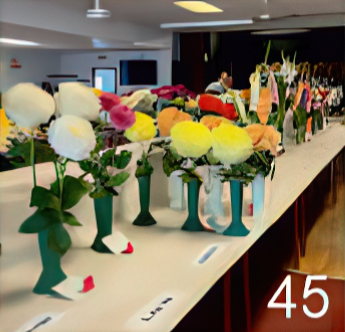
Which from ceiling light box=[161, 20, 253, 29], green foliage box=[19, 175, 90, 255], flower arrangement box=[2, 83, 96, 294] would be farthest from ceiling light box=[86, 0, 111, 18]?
green foliage box=[19, 175, 90, 255]

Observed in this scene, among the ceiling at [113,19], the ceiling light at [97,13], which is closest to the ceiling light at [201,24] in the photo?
the ceiling at [113,19]

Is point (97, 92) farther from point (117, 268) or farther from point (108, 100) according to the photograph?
point (117, 268)

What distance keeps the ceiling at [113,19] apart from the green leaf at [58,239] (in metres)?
0.28

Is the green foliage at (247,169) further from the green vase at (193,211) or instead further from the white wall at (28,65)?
the white wall at (28,65)

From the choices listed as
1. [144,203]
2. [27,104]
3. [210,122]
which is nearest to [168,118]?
[210,122]

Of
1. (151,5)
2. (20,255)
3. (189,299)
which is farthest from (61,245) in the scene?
(151,5)

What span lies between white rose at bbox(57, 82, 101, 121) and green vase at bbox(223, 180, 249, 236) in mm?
436

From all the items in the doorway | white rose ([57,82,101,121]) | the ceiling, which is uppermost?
the ceiling

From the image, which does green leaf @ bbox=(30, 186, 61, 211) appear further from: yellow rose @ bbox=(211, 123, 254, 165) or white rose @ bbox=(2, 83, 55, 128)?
yellow rose @ bbox=(211, 123, 254, 165)

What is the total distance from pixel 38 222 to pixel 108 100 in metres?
0.26

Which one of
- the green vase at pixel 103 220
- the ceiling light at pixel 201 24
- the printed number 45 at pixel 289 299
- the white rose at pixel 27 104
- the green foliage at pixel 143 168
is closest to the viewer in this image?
the white rose at pixel 27 104

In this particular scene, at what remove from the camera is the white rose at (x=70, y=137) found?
73cm

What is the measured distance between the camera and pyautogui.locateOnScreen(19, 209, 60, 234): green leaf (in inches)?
28.4

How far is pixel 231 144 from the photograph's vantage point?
105 centimetres
